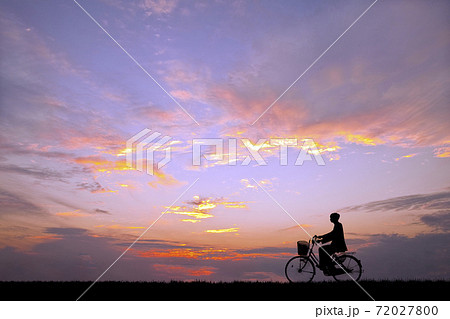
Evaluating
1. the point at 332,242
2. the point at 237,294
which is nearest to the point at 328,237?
the point at 332,242

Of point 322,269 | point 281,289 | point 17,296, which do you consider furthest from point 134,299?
point 322,269

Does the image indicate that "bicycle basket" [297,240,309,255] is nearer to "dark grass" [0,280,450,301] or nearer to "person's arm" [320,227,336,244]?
"person's arm" [320,227,336,244]

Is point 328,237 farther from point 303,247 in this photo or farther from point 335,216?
point 303,247

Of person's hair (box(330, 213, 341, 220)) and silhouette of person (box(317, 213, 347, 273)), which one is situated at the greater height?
person's hair (box(330, 213, 341, 220))

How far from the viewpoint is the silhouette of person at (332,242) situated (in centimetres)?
1482

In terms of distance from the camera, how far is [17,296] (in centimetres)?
1168

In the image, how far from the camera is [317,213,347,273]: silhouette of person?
48.6 ft

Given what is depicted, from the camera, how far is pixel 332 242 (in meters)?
15.0

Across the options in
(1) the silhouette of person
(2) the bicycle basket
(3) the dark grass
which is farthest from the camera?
(2) the bicycle basket

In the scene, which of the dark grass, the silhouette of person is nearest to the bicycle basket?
the silhouette of person

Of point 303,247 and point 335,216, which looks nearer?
point 335,216

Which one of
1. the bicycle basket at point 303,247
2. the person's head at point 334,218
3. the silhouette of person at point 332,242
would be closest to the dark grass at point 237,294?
the silhouette of person at point 332,242

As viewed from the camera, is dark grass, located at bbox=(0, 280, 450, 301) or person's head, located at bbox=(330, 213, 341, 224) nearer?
dark grass, located at bbox=(0, 280, 450, 301)
